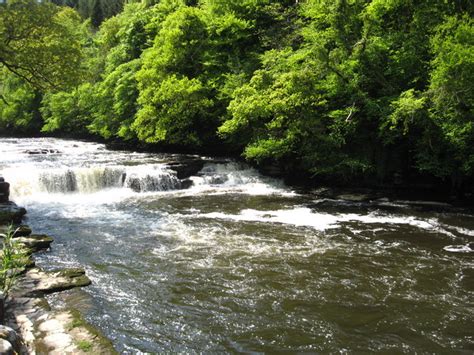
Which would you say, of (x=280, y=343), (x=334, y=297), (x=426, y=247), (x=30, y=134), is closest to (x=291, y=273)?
(x=334, y=297)

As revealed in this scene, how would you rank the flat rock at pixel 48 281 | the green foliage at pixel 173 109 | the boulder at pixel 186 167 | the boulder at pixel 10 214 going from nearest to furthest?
1. the flat rock at pixel 48 281
2. the boulder at pixel 10 214
3. the boulder at pixel 186 167
4. the green foliage at pixel 173 109

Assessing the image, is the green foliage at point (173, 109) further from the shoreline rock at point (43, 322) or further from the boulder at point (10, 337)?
the boulder at point (10, 337)

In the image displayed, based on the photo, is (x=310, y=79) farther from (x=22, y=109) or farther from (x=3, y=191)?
(x=22, y=109)

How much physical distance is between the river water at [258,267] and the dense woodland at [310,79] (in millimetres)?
2451

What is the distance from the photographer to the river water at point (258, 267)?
23.0 feet

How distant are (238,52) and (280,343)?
2087 centimetres

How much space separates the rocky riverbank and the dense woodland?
29.7 ft

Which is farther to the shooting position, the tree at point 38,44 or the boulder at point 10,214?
the tree at point 38,44

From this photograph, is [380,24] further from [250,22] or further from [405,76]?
[250,22]

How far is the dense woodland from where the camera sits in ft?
48.8

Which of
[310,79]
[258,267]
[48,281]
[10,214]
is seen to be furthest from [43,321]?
[310,79]

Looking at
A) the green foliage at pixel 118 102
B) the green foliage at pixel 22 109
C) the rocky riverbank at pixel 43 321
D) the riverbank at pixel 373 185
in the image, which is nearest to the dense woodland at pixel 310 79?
the riverbank at pixel 373 185

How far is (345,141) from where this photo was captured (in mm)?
18078

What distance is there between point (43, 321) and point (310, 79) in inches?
544
